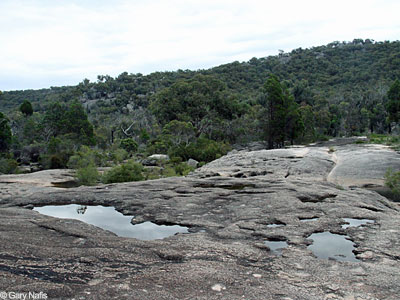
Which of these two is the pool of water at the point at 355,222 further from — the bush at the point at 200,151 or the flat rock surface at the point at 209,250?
the bush at the point at 200,151

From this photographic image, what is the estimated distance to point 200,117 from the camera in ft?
158

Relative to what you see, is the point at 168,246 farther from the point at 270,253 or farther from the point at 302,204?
the point at 302,204

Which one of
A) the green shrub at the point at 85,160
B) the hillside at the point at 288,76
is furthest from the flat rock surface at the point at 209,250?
the hillside at the point at 288,76

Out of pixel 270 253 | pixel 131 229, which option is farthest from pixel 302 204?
pixel 131 229

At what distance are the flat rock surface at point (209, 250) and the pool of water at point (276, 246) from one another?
0.42 feet

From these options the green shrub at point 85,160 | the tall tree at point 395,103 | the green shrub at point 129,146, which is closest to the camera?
the green shrub at point 85,160

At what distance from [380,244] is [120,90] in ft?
306

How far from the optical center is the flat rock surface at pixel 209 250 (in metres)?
4.83

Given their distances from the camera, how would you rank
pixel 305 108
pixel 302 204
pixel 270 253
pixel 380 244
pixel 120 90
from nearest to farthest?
pixel 270 253 < pixel 380 244 < pixel 302 204 < pixel 305 108 < pixel 120 90

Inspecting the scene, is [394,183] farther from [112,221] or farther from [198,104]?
[198,104]

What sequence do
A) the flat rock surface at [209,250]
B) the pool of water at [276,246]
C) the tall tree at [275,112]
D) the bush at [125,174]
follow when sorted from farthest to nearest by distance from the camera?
the tall tree at [275,112]
the bush at [125,174]
the pool of water at [276,246]
the flat rock surface at [209,250]

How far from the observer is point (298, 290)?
192 inches

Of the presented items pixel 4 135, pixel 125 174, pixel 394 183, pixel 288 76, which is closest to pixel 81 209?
pixel 125 174

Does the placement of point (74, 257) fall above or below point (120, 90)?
below
